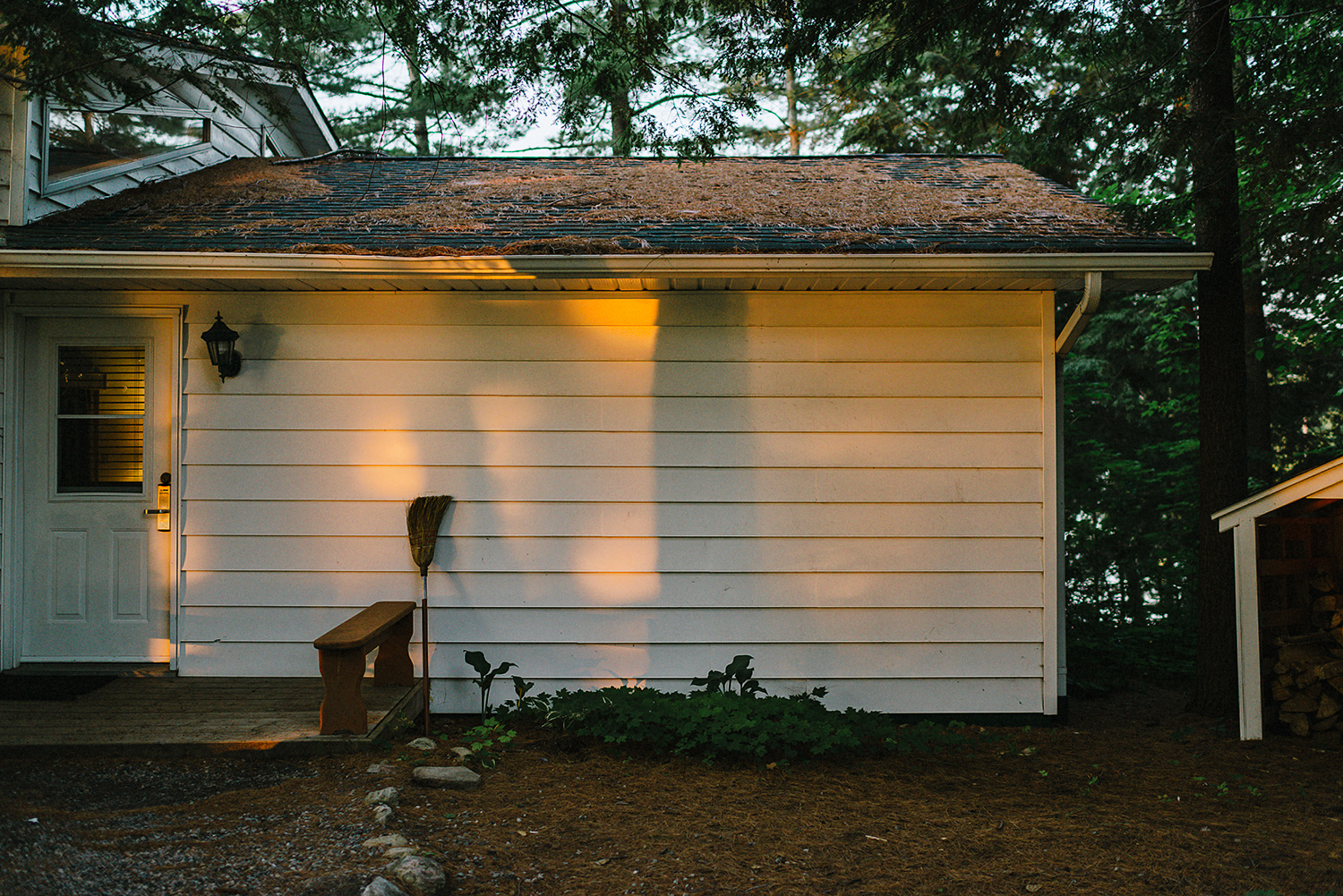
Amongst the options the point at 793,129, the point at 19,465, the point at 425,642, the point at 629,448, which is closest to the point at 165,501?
the point at 19,465

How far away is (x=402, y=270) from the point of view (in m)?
4.37

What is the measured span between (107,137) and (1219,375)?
284 inches

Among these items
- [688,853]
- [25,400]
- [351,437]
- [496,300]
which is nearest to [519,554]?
[351,437]

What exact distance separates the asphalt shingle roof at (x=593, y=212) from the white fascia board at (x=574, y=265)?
68mm

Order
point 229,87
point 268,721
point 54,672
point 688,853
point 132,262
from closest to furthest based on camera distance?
point 688,853
point 268,721
point 132,262
point 54,672
point 229,87

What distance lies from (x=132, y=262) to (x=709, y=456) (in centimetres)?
318

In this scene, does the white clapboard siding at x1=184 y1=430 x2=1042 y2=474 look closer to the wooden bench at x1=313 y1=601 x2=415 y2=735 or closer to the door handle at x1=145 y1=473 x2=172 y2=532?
the door handle at x1=145 y1=473 x2=172 y2=532

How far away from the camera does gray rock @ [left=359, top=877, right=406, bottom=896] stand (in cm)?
244

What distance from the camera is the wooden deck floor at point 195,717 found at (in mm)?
3713

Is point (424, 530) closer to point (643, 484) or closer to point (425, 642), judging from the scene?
point (425, 642)

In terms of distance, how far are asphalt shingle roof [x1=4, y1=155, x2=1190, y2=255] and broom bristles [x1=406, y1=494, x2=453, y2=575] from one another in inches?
53.6

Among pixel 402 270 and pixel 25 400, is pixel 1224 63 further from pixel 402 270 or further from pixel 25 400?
pixel 25 400

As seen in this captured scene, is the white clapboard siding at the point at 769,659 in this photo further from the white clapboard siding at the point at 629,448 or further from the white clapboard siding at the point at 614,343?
the white clapboard siding at the point at 614,343

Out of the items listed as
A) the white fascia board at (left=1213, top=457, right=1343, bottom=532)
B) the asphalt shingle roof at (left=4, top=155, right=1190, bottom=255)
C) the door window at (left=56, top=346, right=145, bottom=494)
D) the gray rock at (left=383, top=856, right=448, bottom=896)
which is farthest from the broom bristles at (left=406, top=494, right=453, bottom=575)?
the white fascia board at (left=1213, top=457, right=1343, bottom=532)
